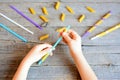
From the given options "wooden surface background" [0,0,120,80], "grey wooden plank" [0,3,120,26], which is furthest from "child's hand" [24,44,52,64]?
"grey wooden plank" [0,3,120,26]

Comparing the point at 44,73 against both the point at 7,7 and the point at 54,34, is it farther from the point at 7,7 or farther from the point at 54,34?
the point at 7,7

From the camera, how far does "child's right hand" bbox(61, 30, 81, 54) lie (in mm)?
838

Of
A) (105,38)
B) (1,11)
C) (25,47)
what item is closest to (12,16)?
(1,11)

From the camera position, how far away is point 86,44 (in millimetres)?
902

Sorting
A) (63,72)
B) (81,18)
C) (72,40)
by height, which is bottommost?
(63,72)

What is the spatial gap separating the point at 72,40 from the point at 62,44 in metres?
0.06

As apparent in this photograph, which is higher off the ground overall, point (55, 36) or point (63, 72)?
point (55, 36)

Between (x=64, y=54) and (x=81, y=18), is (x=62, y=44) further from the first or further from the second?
(x=81, y=18)

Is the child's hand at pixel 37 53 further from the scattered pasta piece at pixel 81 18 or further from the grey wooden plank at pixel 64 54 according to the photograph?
the scattered pasta piece at pixel 81 18

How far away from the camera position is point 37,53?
81cm

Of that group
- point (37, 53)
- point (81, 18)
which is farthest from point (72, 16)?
point (37, 53)

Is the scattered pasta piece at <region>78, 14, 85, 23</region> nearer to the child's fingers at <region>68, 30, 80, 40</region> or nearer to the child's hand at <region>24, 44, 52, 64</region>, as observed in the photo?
the child's fingers at <region>68, 30, 80, 40</region>

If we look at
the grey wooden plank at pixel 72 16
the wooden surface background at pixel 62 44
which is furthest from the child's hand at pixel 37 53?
the grey wooden plank at pixel 72 16

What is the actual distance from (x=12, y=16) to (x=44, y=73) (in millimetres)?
318
